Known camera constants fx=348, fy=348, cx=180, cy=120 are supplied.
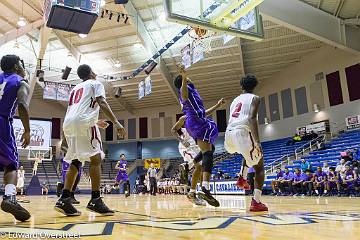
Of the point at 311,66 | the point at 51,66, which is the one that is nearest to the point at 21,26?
the point at 51,66

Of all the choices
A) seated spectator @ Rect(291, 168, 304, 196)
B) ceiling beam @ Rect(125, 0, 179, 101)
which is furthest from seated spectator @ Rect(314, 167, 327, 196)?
ceiling beam @ Rect(125, 0, 179, 101)

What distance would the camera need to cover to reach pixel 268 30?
16875mm

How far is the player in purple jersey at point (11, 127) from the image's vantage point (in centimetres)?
289

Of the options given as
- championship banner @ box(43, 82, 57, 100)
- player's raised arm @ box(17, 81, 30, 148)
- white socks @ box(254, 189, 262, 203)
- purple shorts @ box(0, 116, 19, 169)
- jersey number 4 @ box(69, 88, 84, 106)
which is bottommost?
white socks @ box(254, 189, 262, 203)

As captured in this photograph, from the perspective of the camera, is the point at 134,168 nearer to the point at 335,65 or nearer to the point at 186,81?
the point at 335,65

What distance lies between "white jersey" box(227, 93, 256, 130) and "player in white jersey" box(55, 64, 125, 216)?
1413mm

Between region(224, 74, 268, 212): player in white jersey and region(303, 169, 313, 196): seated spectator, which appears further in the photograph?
region(303, 169, 313, 196): seated spectator

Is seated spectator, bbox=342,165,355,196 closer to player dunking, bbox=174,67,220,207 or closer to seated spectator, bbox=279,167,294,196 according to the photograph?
seated spectator, bbox=279,167,294,196

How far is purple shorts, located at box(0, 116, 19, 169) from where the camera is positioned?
2.96 metres

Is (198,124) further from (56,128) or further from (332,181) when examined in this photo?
(56,128)

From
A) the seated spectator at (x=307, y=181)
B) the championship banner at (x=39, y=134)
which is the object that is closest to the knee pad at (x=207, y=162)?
the seated spectator at (x=307, y=181)

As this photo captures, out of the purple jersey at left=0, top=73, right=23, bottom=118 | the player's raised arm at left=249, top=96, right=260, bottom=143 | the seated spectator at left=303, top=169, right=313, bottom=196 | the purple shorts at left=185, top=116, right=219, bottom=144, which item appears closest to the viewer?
the purple jersey at left=0, top=73, right=23, bottom=118

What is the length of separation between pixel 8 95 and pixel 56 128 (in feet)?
89.4

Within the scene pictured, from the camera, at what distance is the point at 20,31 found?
16.6 m
